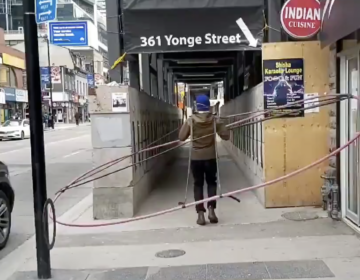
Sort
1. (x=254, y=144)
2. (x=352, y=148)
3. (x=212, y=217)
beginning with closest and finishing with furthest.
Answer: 1. (x=352, y=148)
2. (x=212, y=217)
3. (x=254, y=144)

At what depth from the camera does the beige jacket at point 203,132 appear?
24.0 feet

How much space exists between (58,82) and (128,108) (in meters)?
62.1

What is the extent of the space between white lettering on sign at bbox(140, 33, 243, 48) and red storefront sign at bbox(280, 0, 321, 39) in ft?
3.29

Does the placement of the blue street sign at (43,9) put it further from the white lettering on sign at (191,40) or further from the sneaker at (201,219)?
the sneaker at (201,219)

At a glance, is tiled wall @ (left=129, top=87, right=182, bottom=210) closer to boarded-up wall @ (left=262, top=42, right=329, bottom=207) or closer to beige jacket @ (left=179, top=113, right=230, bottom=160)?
beige jacket @ (left=179, top=113, right=230, bottom=160)

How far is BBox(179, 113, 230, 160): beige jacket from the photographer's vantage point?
7.31 metres

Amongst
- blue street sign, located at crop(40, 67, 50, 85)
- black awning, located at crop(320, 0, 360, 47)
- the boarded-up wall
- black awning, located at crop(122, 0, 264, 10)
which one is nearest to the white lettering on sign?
black awning, located at crop(122, 0, 264, 10)

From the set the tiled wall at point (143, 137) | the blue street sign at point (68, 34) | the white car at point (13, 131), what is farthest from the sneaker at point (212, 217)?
the white car at point (13, 131)

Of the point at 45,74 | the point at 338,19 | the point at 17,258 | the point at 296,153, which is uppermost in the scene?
the point at 45,74

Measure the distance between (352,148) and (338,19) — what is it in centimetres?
174

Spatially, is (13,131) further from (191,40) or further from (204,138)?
(204,138)

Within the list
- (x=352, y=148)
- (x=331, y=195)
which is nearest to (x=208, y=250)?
(x=331, y=195)

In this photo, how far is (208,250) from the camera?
6.02 metres

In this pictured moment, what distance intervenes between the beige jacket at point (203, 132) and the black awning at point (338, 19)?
Result: 186 cm
